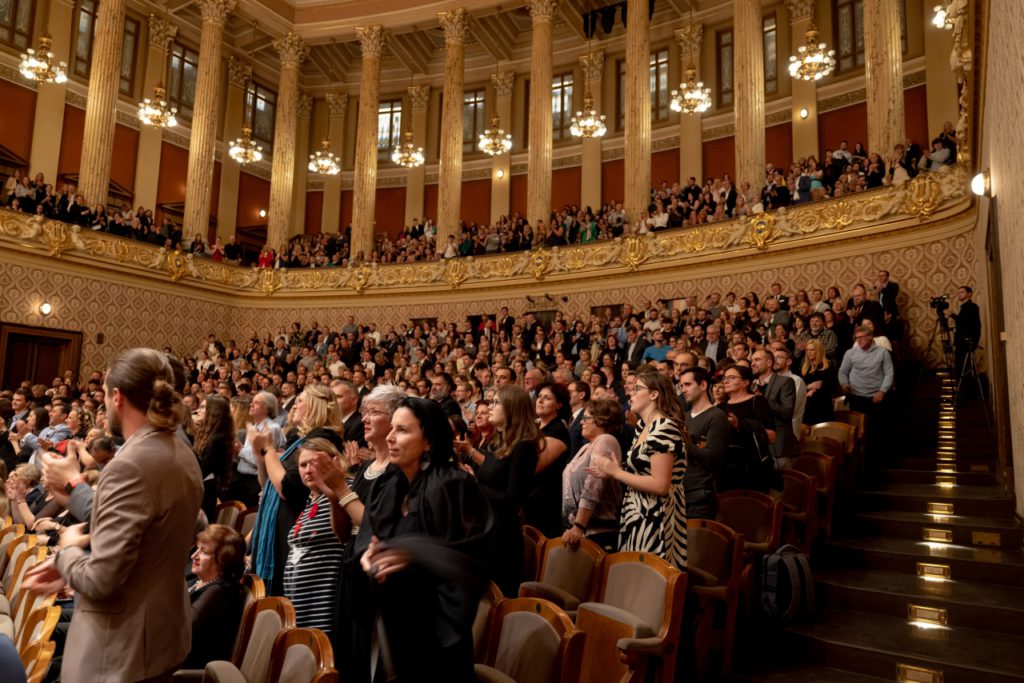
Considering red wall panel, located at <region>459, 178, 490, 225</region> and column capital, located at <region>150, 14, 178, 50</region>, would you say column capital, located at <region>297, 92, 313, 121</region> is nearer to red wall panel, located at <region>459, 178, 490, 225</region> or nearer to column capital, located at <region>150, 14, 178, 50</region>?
column capital, located at <region>150, 14, 178, 50</region>

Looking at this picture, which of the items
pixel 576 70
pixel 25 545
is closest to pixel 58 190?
pixel 576 70

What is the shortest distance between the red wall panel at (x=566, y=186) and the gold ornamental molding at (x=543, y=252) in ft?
14.2

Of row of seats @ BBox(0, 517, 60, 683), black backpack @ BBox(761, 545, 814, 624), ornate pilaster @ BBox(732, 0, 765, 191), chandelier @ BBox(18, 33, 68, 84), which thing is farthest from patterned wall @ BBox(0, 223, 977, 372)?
row of seats @ BBox(0, 517, 60, 683)

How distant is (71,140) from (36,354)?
563cm

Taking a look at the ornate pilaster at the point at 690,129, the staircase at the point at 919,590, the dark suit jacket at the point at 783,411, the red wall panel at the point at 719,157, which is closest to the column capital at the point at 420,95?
the ornate pilaster at the point at 690,129

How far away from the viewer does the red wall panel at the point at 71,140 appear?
52.1 ft

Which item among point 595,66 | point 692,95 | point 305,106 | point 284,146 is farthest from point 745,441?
point 305,106

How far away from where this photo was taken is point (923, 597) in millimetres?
3514

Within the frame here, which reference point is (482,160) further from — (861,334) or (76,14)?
(861,334)

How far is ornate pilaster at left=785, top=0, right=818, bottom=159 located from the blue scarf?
14.8 m

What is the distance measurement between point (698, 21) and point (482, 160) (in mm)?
6637

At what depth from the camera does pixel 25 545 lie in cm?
326

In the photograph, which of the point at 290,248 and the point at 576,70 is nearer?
the point at 290,248

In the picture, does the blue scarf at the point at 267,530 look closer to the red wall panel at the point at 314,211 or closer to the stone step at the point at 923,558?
the stone step at the point at 923,558
